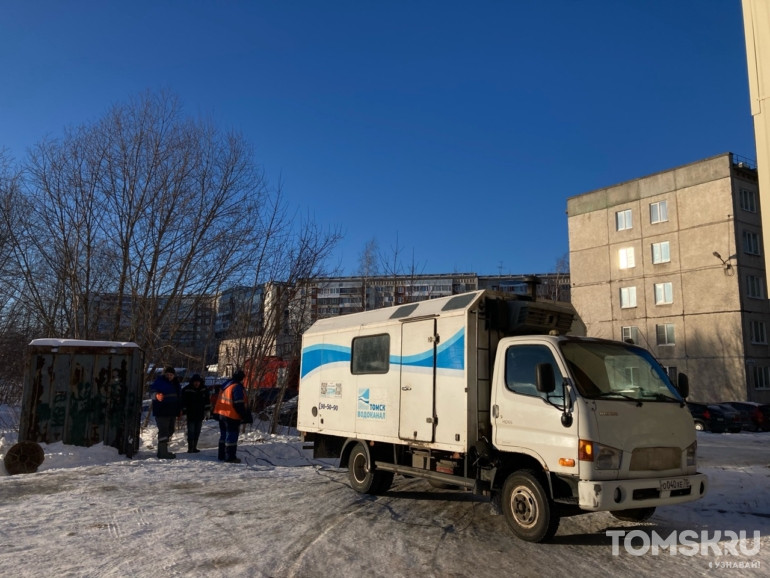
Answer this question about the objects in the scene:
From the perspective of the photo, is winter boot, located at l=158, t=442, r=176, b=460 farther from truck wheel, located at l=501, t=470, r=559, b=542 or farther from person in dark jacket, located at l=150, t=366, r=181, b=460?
truck wheel, located at l=501, t=470, r=559, b=542

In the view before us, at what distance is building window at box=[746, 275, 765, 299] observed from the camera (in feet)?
116

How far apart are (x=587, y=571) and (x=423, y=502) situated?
3.29 m

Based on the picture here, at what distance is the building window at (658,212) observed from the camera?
38.2 meters

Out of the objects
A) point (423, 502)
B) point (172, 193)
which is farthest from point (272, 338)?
point (423, 502)

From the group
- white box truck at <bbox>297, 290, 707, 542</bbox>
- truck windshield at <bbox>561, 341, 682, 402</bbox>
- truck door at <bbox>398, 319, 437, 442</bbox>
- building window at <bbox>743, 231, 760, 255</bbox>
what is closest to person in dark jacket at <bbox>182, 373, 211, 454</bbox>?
white box truck at <bbox>297, 290, 707, 542</bbox>

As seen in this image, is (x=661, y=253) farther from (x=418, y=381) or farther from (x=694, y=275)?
(x=418, y=381)

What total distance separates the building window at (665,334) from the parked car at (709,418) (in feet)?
38.0

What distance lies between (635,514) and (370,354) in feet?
13.3

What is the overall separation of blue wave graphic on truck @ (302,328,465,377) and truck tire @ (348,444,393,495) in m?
1.47

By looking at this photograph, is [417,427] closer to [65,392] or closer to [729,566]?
[729,566]

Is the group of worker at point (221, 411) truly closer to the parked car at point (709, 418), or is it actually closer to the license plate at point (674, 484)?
the license plate at point (674, 484)

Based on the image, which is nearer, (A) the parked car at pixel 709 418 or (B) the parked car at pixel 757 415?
(A) the parked car at pixel 709 418

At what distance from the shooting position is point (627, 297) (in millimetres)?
39938

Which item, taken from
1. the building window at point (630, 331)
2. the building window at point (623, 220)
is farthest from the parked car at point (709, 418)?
the building window at point (623, 220)
